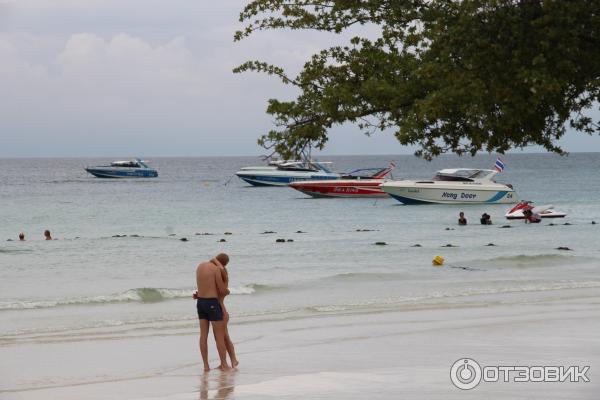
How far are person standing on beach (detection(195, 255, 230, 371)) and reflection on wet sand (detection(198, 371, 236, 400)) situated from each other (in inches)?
12.8

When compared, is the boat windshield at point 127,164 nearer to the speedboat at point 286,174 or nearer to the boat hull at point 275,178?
the speedboat at point 286,174

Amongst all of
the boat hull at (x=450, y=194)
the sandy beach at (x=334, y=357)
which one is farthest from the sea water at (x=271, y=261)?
the sandy beach at (x=334, y=357)

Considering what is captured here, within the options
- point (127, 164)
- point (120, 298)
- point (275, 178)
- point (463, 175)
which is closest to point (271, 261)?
point (120, 298)

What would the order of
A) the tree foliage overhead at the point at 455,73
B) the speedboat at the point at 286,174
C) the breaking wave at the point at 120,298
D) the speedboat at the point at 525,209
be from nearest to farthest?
the tree foliage overhead at the point at 455,73
the breaking wave at the point at 120,298
the speedboat at the point at 525,209
the speedboat at the point at 286,174

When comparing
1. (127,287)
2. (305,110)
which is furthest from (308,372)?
(127,287)

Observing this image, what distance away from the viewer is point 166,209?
77750 mm

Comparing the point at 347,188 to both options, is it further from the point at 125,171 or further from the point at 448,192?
the point at 125,171

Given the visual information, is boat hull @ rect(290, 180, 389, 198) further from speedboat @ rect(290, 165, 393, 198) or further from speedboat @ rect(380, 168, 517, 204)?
speedboat @ rect(380, 168, 517, 204)

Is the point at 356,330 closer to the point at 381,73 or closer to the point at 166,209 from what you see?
the point at 381,73

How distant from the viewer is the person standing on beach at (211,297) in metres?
13.7

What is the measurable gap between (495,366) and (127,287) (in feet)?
61.0

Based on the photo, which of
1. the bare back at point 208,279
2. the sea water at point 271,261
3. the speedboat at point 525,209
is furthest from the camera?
the speedboat at point 525,209

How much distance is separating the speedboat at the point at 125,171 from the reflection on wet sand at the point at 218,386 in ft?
424

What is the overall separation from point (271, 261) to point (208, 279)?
24369 millimetres
